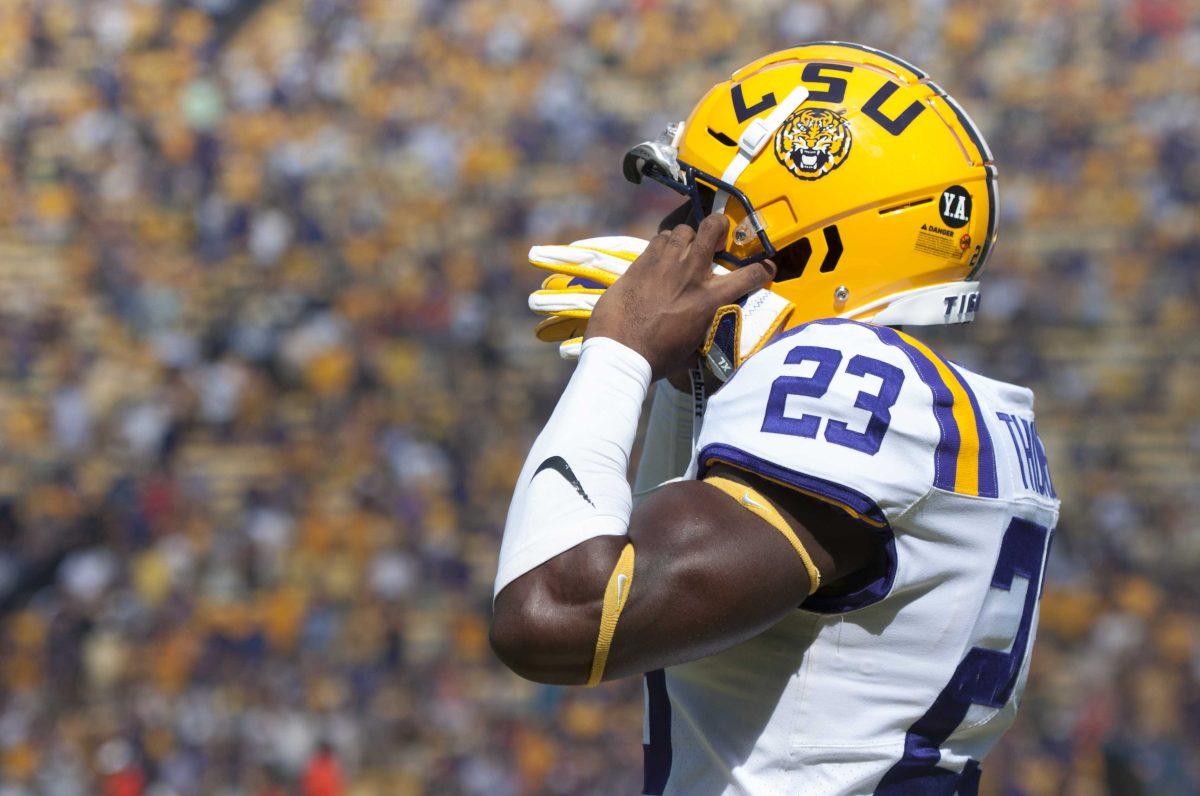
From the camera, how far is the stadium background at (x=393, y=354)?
6.66 m

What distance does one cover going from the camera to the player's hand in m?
1.59

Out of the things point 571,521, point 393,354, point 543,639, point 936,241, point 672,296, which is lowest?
point 393,354

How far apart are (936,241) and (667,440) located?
57cm

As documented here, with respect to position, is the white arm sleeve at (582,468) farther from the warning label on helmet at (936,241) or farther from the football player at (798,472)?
the warning label on helmet at (936,241)

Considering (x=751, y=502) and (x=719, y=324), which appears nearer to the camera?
(x=751, y=502)

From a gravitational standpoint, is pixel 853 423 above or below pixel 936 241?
below

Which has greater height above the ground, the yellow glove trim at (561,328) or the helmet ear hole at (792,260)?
the helmet ear hole at (792,260)

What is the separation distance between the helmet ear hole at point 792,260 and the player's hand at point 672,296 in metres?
0.04

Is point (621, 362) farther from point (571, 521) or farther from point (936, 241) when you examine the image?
point (936, 241)

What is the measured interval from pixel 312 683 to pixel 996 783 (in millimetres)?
3240

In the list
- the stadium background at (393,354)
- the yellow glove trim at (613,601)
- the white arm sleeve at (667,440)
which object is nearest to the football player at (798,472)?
the yellow glove trim at (613,601)

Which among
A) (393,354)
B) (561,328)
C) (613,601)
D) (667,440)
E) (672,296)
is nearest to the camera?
(613,601)

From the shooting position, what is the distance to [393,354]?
7758mm

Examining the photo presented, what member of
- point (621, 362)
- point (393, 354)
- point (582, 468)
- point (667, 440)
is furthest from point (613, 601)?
point (393, 354)
